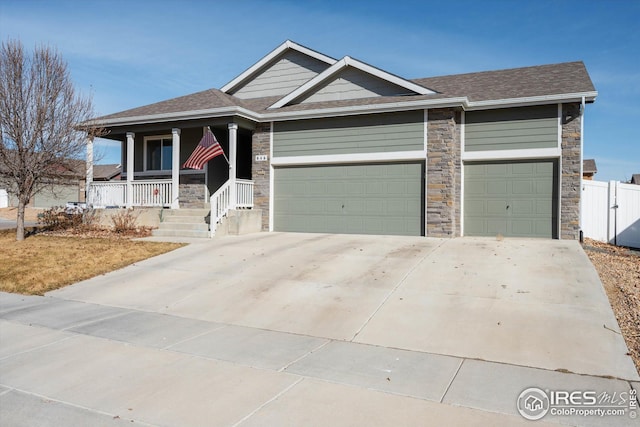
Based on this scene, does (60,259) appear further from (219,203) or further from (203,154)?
(203,154)

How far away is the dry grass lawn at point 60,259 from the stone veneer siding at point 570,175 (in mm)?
10283

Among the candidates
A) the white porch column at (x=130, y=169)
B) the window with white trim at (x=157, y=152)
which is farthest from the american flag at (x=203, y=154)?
the window with white trim at (x=157, y=152)

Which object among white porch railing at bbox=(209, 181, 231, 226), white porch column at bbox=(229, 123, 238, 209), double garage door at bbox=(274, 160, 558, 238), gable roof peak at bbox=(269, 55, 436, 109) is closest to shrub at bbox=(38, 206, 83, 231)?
white porch railing at bbox=(209, 181, 231, 226)

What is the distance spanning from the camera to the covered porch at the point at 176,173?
1455 cm

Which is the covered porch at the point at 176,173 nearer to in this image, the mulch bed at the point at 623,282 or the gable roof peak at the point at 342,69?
the gable roof peak at the point at 342,69

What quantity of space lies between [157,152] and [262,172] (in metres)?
5.33

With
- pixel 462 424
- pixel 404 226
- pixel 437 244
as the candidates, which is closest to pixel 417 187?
pixel 404 226

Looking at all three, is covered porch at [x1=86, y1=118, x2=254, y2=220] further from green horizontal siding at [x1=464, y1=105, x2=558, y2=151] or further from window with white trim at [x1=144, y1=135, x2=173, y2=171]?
green horizontal siding at [x1=464, y1=105, x2=558, y2=151]

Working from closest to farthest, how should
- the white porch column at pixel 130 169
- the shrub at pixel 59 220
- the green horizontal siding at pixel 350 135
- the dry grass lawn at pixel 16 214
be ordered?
the green horizontal siding at pixel 350 135 < the white porch column at pixel 130 169 < the shrub at pixel 59 220 < the dry grass lawn at pixel 16 214

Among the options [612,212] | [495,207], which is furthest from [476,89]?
[612,212]

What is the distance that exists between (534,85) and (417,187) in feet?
14.8

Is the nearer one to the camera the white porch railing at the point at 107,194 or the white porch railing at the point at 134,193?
the white porch railing at the point at 134,193

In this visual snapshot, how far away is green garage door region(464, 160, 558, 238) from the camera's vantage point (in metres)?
12.5

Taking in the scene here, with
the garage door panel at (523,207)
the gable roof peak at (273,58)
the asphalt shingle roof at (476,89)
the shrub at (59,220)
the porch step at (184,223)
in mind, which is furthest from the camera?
the gable roof peak at (273,58)
